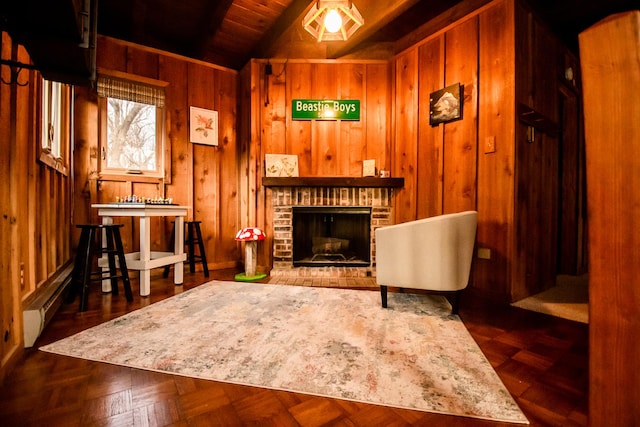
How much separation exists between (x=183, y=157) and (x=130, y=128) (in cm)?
66

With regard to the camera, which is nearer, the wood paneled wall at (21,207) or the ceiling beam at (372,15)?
the wood paneled wall at (21,207)

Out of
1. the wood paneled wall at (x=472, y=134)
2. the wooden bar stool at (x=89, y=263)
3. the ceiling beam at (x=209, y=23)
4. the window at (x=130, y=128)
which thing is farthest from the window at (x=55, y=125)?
the wood paneled wall at (x=472, y=134)

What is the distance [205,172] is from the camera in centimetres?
382

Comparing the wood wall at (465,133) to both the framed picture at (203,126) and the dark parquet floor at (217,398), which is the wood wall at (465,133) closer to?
the framed picture at (203,126)

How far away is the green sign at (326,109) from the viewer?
368cm

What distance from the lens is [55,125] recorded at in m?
2.60

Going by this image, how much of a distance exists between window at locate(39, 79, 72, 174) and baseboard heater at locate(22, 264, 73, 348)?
0.94 meters

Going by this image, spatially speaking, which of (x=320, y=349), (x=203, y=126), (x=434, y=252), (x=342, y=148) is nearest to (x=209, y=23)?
(x=203, y=126)

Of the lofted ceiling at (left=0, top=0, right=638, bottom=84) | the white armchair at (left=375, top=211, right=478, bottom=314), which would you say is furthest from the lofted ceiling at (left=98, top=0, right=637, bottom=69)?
the white armchair at (left=375, top=211, right=478, bottom=314)

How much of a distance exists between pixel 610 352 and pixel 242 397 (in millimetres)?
1209

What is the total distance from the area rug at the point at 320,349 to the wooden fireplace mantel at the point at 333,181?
60.4 inches

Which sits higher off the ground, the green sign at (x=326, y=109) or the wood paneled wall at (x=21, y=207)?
the green sign at (x=326, y=109)

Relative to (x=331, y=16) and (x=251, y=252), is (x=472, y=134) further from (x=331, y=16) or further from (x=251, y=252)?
(x=251, y=252)

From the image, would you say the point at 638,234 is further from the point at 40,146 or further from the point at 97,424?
the point at 40,146
